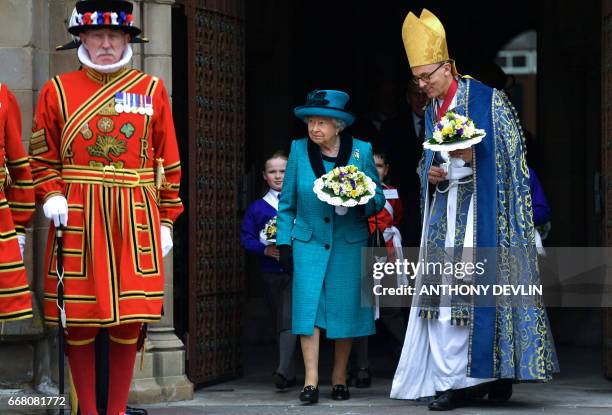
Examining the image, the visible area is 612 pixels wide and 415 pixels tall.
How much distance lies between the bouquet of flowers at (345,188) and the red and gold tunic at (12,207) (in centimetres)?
231

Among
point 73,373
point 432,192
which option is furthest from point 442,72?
point 73,373

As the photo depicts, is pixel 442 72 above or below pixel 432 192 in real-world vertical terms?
above

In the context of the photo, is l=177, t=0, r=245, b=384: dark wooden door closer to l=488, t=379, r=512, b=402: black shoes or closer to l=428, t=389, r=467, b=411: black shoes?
l=428, t=389, r=467, b=411: black shoes

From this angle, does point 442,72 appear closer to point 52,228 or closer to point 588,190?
point 52,228

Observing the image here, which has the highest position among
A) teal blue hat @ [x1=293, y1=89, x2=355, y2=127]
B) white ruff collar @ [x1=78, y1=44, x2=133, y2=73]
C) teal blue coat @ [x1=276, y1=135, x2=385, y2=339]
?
white ruff collar @ [x1=78, y1=44, x2=133, y2=73]

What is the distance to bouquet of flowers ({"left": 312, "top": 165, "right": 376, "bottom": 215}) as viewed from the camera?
9711 millimetres

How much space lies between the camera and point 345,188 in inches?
382

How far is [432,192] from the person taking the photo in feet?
32.3

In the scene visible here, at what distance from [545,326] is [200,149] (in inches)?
96.8

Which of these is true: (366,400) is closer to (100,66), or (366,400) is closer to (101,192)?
(101,192)

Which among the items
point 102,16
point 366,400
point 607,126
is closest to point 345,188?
point 366,400

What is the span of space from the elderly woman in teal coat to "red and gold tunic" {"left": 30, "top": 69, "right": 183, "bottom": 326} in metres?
1.89

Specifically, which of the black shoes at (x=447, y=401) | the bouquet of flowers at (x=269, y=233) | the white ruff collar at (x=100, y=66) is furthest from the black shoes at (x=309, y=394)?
the white ruff collar at (x=100, y=66)

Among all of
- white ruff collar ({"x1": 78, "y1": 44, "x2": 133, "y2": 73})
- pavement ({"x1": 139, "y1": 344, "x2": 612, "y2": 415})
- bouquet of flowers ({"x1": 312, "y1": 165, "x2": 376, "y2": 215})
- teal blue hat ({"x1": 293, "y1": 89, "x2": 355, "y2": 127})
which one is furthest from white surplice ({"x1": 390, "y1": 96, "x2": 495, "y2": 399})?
white ruff collar ({"x1": 78, "y1": 44, "x2": 133, "y2": 73})
